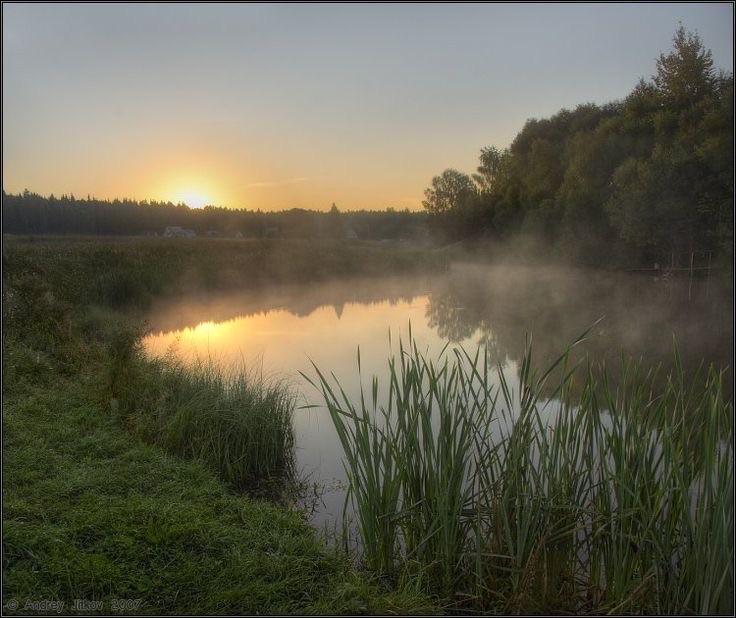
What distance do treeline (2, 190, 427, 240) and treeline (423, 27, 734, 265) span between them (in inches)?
208

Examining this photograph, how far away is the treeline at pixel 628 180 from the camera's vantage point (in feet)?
34.8

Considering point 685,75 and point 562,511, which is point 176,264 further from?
point 562,511

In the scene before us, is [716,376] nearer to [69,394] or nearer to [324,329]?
[69,394]

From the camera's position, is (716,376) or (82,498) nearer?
(716,376)

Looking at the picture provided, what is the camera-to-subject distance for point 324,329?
1195 cm

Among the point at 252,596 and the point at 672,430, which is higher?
the point at 672,430

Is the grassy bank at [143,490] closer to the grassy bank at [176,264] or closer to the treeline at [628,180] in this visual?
the grassy bank at [176,264]

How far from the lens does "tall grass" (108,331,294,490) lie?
4.55 m

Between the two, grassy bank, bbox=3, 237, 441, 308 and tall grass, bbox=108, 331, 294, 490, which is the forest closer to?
tall grass, bbox=108, 331, 294, 490

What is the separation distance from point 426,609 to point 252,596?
76 centimetres

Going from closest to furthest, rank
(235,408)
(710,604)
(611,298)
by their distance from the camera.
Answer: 1. (710,604)
2. (235,408)
3. (611,298)

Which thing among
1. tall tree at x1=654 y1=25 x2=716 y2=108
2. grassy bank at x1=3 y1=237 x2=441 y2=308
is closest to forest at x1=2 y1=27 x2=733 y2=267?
tall tree at x1=654 y1=25 x2=716 y2=108

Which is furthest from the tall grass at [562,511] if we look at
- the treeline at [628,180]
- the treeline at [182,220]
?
the treeline at [182,220]

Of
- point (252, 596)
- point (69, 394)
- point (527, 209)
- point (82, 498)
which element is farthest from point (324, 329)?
point (252, 596)
